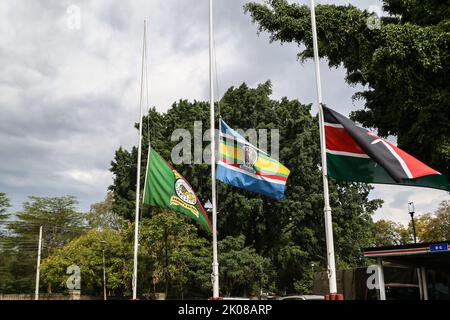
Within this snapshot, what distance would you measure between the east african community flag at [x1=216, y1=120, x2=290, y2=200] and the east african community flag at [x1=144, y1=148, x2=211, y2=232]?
7.26 ft

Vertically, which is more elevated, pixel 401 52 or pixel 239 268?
pixel 401 52

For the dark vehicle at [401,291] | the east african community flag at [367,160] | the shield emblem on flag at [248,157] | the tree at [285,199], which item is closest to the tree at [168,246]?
the tree at [285,199]

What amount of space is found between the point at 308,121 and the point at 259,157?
94.6ft

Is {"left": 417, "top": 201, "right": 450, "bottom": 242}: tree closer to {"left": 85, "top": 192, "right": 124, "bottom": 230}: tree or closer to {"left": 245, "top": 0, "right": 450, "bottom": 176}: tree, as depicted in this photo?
{"left": 245, "top": 0, "right": 450, "bottom": 176}: tree

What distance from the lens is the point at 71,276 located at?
43.6m

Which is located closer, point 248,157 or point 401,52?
point 248,157

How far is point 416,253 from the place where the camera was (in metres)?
14.4

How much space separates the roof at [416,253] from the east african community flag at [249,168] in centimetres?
386

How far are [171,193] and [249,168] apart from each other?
3646 mm

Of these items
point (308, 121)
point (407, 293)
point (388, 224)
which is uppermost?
point (308, 121)

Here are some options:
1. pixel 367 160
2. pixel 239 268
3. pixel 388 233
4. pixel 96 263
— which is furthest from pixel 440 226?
pixel 367 160

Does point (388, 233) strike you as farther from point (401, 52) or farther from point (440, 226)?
point (401, 52)
